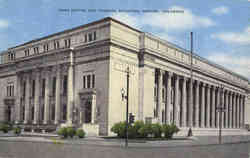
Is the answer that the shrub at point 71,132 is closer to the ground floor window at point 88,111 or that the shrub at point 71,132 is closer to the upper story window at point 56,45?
the ground floor window at point 88,111

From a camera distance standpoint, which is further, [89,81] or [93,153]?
[89,81]

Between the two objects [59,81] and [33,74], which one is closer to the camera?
[59,81]

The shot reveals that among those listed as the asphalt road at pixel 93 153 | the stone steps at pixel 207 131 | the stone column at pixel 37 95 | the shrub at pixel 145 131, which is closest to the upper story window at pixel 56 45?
the stone column at pixel 37 95

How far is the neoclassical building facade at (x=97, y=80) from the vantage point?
48656 mm

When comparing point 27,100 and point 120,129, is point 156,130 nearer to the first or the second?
point 120,129

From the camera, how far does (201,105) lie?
2849 inches

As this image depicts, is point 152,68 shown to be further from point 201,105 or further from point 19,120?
point 19,120

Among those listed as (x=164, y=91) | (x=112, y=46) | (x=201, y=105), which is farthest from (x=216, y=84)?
(x=112, y=46)

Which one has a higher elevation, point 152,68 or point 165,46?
point 165,46

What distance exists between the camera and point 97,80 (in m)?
49.5

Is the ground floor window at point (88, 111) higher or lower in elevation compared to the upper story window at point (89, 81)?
lower

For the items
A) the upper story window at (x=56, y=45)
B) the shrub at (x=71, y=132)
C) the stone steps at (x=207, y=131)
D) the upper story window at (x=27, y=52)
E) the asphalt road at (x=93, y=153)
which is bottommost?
the stone steps at (x=207, y=131)

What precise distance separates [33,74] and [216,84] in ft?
146

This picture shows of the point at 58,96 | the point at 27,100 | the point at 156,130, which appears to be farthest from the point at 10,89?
the point at 156,130
